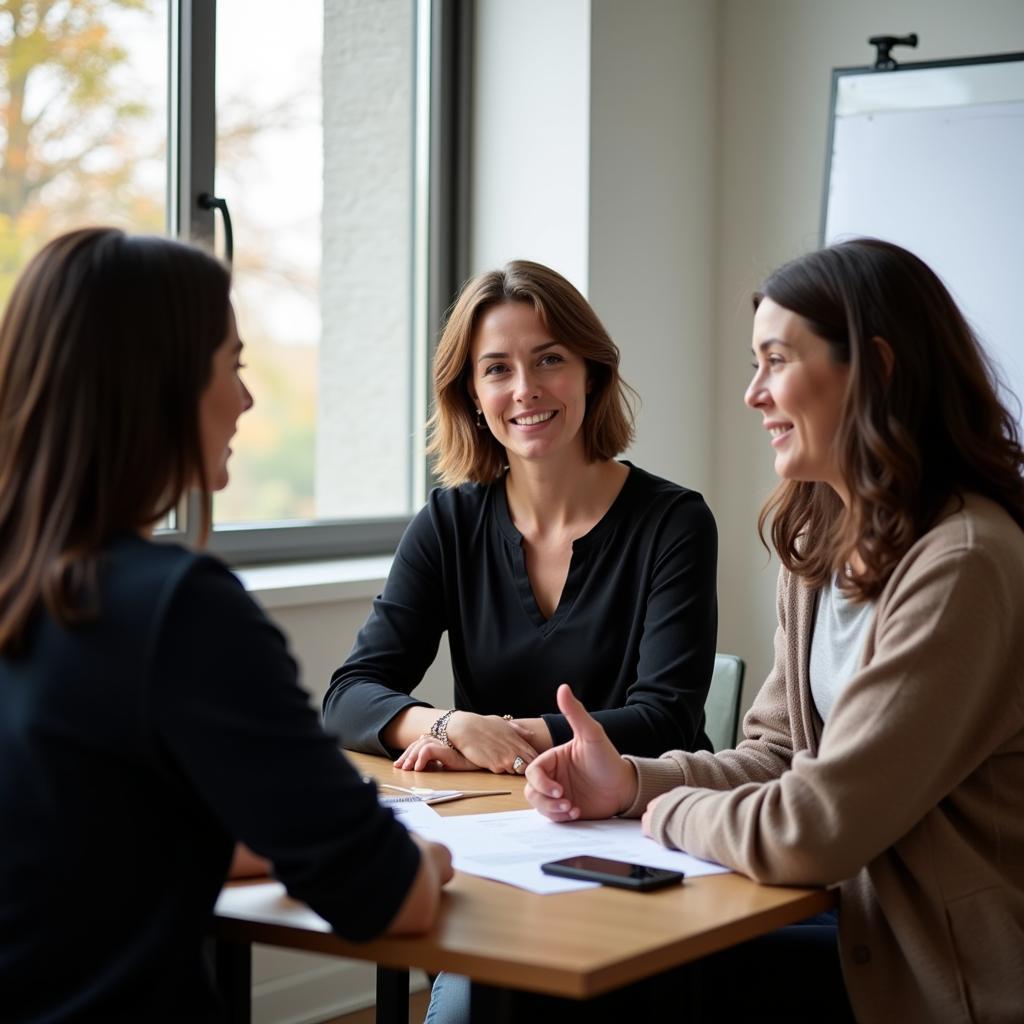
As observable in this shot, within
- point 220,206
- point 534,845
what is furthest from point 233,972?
point 220,206

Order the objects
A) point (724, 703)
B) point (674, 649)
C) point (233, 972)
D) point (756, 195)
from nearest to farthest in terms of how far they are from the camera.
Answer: point (233, 972) < point (674, 649) < point (724, 703) < point (756, 195)

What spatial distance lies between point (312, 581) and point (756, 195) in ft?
5.85

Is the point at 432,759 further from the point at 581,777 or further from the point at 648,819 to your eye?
the point at 648,819

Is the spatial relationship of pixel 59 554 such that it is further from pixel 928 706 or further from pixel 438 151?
pixel 438 151

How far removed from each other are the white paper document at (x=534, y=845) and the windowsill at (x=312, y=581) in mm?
1236

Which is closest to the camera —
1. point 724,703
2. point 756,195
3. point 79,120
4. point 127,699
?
point 127,699

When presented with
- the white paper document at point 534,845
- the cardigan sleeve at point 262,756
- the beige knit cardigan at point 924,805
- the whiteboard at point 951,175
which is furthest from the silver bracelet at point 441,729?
the whiteboard at point 951,175

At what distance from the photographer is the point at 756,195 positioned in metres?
3.93

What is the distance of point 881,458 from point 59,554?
90 centimetres

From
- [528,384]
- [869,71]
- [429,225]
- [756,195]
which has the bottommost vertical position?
[528,384]

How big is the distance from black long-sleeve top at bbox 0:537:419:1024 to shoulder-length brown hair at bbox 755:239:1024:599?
0.73m

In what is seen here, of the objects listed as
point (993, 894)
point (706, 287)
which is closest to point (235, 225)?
point (706, 287)

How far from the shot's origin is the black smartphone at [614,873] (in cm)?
141

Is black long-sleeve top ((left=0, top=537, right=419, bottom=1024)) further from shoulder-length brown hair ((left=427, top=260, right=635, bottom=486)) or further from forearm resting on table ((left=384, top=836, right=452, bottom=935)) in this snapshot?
shoulder-length brown hair ((left=427, top=260, right=635, bottom=486))
